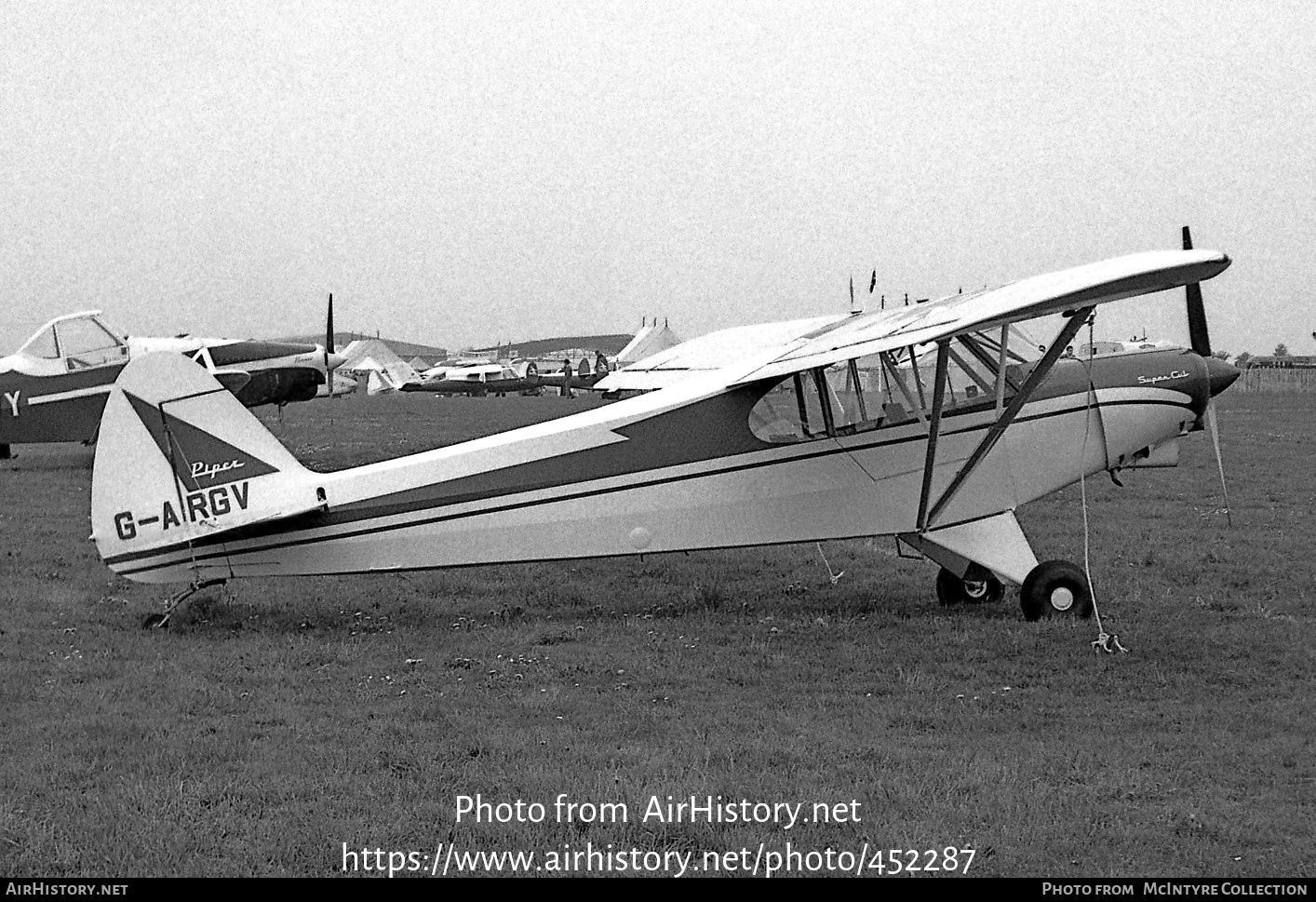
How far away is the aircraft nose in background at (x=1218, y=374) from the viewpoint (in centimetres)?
923

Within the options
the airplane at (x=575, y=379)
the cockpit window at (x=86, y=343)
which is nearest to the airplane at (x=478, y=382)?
the airplane at (x=575, y=379)

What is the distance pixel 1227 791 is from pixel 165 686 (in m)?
5.36

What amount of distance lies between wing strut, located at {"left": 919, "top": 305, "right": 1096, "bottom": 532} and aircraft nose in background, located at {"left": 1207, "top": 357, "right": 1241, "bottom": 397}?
1.66 meters

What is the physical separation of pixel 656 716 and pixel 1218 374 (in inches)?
217

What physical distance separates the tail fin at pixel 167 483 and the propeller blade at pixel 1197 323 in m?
6.54

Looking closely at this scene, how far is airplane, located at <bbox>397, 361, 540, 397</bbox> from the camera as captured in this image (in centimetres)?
6944

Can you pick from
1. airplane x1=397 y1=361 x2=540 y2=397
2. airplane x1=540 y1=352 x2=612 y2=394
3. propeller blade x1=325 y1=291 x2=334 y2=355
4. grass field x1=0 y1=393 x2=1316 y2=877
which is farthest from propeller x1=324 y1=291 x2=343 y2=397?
airplane x1=397 y1=361 x2=540 y2=397

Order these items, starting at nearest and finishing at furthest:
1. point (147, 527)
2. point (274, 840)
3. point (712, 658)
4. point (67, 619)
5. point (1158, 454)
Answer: point (274, 840), point (712, 658), point (147, 527), point (67, 619), point (1158, 454)

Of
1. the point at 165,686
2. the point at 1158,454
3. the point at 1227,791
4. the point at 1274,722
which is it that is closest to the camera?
the point at 1227,791

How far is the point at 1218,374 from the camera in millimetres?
9266

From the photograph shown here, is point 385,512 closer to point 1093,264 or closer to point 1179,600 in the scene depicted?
point 1093,264

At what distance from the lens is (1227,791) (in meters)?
5.09

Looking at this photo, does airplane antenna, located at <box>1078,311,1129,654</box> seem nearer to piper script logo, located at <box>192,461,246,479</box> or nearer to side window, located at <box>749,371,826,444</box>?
side window, located at <box>749,371,826,444</box>
